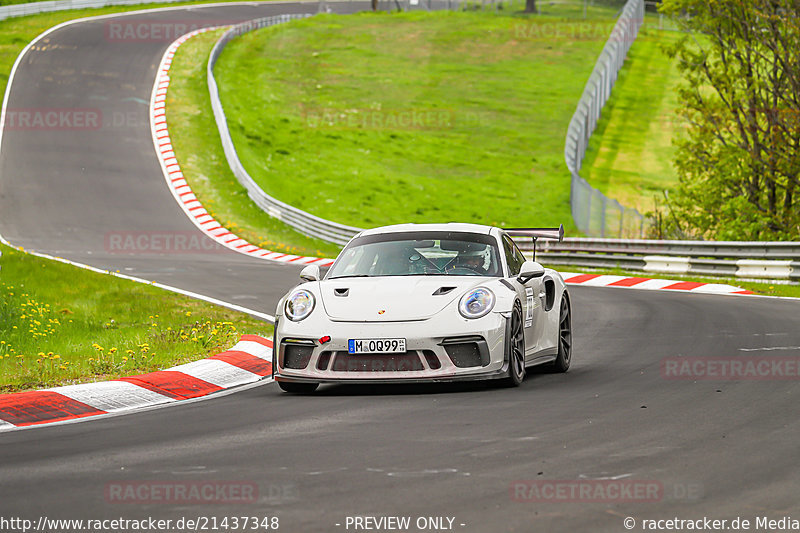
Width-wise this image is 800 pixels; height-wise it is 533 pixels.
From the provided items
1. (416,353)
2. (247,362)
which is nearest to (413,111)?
(247,362)

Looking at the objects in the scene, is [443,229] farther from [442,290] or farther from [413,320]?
[413,320]

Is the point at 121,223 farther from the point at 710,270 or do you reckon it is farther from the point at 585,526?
the point at 585,526

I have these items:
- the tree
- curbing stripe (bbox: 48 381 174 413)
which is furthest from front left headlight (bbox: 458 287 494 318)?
the tree

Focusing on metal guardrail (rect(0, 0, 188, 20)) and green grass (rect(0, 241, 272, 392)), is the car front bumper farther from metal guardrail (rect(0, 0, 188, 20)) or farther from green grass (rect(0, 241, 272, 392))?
metal guardrail (rect(0, 0, 188, 20))

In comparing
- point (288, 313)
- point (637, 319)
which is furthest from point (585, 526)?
point (637, 319)

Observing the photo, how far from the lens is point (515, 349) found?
9.53 metres

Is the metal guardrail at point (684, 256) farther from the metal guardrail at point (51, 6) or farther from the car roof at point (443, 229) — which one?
the metal guardrail at point (51, 6)

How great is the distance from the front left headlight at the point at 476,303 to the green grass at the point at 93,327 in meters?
3.17

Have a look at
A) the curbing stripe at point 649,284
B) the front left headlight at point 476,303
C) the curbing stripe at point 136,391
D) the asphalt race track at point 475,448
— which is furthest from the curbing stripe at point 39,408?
the curbing stripe at point 649,284

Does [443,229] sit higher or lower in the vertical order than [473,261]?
higher

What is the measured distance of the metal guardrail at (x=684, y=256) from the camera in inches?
869

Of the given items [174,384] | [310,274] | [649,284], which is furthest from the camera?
[649,284]

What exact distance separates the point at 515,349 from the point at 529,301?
808 millimetres

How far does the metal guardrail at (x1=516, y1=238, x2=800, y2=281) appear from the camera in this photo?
22.1 metres
